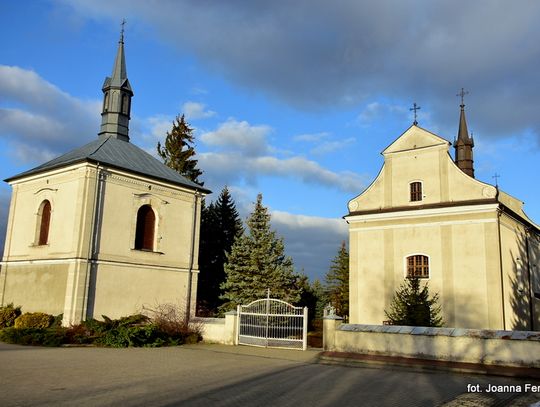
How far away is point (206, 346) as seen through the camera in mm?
19375

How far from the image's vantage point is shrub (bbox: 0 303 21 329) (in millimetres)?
21625

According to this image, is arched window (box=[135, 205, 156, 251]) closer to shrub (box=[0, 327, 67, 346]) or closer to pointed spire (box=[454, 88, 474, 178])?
shrub (box=[0, 327, 67, 346])

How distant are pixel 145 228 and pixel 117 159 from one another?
3.62 m

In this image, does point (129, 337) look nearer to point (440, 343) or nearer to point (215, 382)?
point (215, 382)

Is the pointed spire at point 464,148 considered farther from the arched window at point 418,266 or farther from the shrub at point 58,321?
the shrub at point 58,321

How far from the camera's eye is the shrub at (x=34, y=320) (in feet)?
66.0

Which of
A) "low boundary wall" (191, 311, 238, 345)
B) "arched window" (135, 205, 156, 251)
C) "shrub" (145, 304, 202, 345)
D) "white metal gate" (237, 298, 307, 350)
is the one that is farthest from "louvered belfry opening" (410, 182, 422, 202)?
"arched window" (135, 205, 156, 251)

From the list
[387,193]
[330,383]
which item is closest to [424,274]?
[387,193]

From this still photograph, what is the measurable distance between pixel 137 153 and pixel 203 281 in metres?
10.2

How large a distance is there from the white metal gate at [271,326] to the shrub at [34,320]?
7.99 m

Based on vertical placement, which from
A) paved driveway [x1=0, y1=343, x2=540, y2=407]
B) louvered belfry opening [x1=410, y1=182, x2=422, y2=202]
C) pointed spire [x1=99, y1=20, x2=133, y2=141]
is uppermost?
pointed spire [x1=99, y1=20, x2=133, y2=141]

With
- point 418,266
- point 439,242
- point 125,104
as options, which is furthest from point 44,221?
point 439,242

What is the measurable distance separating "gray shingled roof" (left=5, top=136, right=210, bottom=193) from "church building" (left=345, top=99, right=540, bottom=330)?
31.4ft

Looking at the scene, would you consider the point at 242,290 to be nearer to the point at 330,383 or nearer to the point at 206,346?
the point at 206,346
